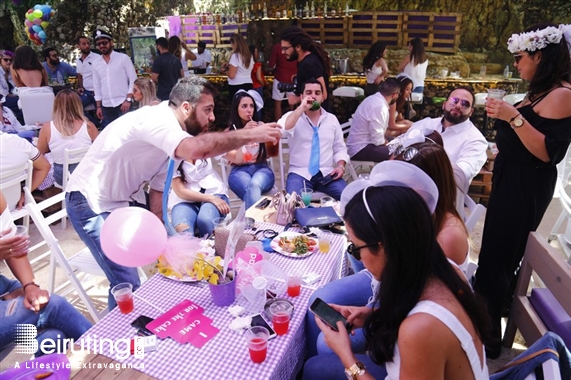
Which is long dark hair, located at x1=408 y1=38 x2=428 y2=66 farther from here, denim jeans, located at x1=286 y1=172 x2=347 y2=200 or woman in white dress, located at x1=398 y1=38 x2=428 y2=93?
denim jeans, located at x1=286 y1=172 x2=347 y2=200

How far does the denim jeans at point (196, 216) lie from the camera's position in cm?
305

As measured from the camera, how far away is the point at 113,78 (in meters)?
5.74

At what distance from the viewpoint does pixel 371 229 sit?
49.9 inches

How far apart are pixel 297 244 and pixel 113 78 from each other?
480cm

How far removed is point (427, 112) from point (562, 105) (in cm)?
498

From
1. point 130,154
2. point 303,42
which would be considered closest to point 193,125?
point 130,154

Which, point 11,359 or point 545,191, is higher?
point 545,191

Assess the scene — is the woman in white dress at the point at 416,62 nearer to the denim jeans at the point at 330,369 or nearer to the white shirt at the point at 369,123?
the white shirt at the point at 369,123

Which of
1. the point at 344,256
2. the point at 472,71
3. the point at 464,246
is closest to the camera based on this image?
the point at 464,246

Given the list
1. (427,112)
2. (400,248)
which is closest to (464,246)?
(400,248)

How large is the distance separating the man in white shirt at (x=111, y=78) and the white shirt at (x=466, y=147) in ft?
14.9

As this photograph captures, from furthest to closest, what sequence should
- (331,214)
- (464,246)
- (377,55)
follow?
(377,55), (331,214), (464,246)

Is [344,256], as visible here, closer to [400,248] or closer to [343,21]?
[400,248]

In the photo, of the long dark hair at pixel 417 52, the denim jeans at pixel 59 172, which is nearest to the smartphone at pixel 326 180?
the denim jeans at pixel 59 172
